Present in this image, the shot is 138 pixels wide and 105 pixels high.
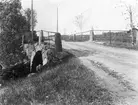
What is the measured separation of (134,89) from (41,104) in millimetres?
3698

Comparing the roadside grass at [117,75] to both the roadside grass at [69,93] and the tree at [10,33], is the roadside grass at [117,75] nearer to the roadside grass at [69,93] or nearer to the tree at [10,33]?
the roadside grass at [69,93]

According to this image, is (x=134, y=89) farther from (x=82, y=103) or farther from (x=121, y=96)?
(x=82, y=103)

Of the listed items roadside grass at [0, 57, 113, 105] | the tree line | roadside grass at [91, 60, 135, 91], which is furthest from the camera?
the tree line

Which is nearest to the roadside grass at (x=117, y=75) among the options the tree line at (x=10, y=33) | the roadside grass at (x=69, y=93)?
the roadside grass at (x=69, y=93)

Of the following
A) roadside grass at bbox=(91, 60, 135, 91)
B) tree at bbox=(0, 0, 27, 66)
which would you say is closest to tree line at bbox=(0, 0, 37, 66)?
tree at bbox=(0, 0, 27, 66)

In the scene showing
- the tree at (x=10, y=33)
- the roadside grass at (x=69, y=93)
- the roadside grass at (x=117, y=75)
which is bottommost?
the roadside grass at (x=69, y=93)

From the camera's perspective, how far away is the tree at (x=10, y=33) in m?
27.4

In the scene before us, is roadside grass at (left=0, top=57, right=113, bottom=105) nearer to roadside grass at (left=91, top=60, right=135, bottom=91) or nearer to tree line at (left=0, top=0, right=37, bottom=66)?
roadside grass at (left=91, top=60, right=135, bottom=91)

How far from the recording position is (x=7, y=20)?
28.6 m

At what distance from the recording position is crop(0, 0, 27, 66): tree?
27.4 metres

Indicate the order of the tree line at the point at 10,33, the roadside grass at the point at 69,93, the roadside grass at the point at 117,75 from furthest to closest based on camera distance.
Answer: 1. the tree line at the point at 10,33
2. the roadside grass at the point at 117,75
3. the roadside grass at the point at 69,93

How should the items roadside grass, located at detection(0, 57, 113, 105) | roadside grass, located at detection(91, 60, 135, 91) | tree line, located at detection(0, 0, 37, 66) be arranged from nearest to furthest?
1. roadside grass, located at detection(0, 57, 113, 105)
2. roadside grass, located at detection(91, 60, 135, 91)
3. tree line, located at detection(0, 0, 37, 66)

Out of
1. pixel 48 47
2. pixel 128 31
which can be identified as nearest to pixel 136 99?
pixel 48 47

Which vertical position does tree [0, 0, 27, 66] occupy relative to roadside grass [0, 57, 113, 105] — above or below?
above
